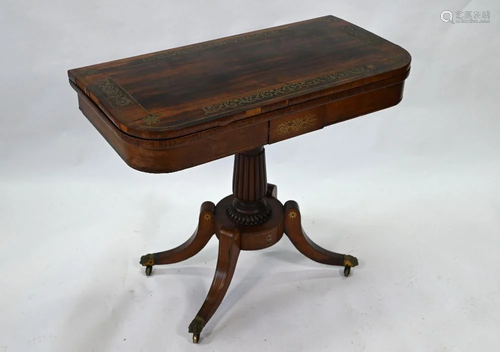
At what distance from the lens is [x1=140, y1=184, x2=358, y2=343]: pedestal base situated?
2.70 metres

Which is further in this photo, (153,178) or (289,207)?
(153,178)

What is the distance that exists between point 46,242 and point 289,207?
3.25 ft

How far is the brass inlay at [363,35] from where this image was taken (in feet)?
8.77

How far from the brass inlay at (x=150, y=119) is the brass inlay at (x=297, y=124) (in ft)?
1.24

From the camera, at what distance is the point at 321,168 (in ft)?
11.8

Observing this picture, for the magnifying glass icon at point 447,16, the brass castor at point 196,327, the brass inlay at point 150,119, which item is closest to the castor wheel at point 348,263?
the brass castor at point 196,327

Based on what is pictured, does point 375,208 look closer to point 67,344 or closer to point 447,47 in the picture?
point 447,47

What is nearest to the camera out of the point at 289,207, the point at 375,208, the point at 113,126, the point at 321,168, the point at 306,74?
the point at 113,126

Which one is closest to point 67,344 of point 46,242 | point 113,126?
point 46,242

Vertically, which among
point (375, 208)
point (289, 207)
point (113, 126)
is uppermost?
point (113, 126)

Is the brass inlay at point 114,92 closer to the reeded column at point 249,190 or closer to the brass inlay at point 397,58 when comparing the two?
the reeded column at point 249,190

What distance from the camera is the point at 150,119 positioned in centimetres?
216

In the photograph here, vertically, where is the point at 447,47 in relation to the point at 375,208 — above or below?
above

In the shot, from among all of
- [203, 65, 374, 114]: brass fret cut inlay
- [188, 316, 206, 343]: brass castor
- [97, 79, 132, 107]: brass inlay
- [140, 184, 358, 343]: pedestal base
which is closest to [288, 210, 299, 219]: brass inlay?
[140, 184, 358, 343]: pedestal base
